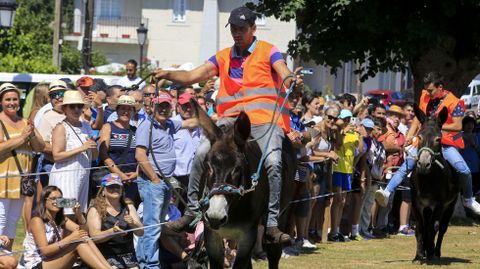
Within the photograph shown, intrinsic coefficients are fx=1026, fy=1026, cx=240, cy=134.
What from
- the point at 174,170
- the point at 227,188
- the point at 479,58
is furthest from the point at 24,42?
the point at 227,188

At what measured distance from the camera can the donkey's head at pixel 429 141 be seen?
44.6 ft

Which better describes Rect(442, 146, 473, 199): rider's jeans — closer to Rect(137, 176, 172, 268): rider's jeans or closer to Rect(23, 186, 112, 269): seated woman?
Rect(137, 176, 172, 268): rider's jeans

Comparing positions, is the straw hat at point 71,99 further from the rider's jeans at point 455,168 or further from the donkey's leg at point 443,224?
the donkey's leg at point 443,224

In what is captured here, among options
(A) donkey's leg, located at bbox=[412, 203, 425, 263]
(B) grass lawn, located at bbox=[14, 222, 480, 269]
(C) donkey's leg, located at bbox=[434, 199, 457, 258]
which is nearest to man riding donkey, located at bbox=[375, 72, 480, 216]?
(C) donkey's leg, located at bbox=[434, 199, 457, 258]

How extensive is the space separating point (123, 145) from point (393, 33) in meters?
9.88

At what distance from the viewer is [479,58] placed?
22.4 metres

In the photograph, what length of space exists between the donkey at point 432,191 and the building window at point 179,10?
45.6 metres

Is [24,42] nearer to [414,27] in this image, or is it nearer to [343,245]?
[414,27]

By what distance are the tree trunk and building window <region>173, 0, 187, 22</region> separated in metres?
38.0

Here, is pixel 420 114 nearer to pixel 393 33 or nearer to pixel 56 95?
pixel 56 95

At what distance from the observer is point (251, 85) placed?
1042 centimetres

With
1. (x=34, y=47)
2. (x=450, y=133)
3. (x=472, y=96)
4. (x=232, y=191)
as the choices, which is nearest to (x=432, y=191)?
(x=450, y=133)

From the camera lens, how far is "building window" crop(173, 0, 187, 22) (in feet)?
195

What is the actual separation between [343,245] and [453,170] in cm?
316
